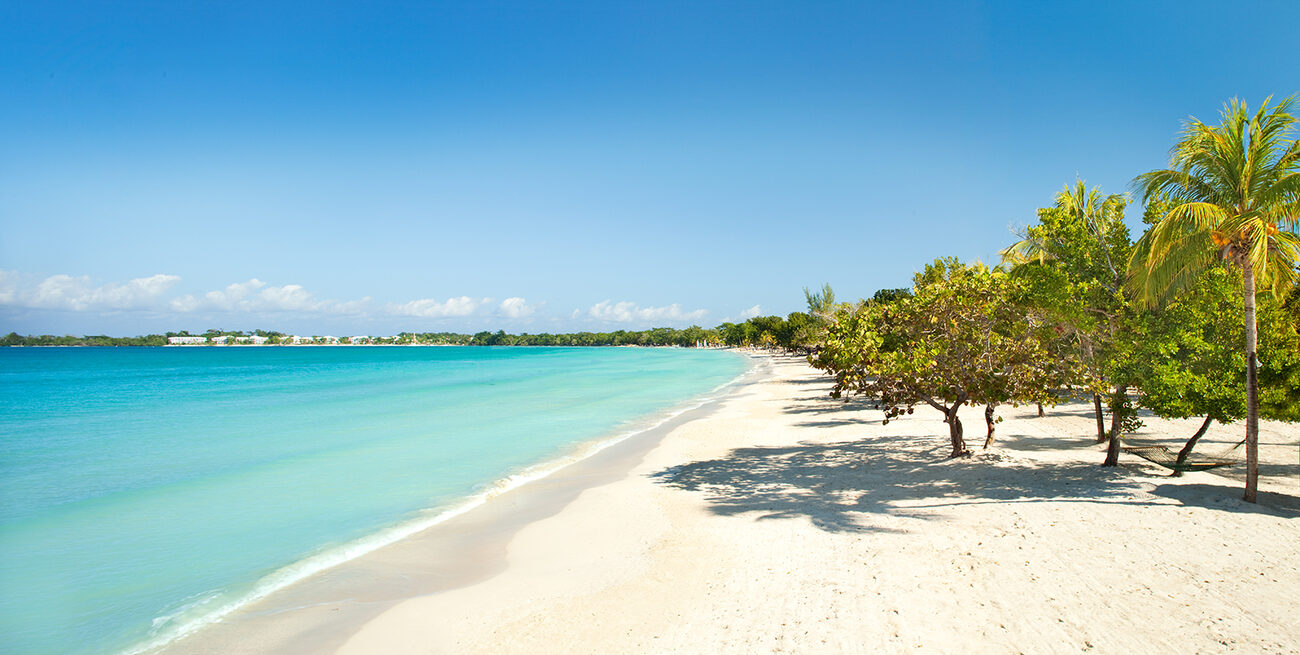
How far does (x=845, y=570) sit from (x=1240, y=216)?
676 cm

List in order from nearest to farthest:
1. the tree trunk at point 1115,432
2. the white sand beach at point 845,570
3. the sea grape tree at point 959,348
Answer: the white sand beach at point 845,570, the tree trunk at point 1115,432, the sea grape tree at point 959,348

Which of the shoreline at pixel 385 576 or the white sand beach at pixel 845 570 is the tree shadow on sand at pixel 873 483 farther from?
the shoreline at pixel 385 576

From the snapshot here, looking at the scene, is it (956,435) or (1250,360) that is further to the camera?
(956,435)

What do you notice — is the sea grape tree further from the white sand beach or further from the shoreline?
the shoreline

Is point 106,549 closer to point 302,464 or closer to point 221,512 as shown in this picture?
point 221,512

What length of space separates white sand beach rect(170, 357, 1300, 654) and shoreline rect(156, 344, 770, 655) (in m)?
0.04

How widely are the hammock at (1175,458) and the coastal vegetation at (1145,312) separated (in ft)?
3.72

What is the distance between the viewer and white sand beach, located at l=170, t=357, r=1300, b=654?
520 cm

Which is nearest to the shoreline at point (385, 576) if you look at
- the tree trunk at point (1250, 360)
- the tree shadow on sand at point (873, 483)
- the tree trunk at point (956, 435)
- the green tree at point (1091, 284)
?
the tree shadow on sand at point (873, 483)

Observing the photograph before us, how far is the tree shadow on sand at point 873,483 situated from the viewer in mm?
8945

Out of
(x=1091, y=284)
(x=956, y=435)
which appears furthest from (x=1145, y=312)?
(x=956, y=435)

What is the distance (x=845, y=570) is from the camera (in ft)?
21.6

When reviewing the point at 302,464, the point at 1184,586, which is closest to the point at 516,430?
the point at 302,464

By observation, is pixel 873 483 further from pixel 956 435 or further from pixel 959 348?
pixel 959 348
